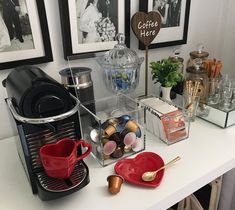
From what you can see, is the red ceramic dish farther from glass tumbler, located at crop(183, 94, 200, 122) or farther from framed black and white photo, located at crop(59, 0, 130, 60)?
framed black and white photo, located at crop(59, 0, 130, 60)

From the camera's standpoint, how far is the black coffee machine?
0.59 metres

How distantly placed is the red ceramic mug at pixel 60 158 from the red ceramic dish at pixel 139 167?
174 millimetres

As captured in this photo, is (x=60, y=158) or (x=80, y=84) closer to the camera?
(x=60, y=158)

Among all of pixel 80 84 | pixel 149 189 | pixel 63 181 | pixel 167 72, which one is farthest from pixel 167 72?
pixel 63 181

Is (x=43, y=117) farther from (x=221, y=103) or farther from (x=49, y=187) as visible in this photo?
(x=221, y=103)

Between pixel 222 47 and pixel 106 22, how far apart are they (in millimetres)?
851

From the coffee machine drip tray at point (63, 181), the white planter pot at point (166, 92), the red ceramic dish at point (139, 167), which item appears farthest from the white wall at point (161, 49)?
the red ceramic dish at point (139, 167)

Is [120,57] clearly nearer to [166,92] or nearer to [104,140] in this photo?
[166,92]

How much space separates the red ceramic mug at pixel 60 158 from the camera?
58cm

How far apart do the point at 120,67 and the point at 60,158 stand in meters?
0.50

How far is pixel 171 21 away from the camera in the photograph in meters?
1.20

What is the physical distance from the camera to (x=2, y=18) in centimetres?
82

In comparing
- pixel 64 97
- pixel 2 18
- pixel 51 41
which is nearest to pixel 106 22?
pixel 51 41

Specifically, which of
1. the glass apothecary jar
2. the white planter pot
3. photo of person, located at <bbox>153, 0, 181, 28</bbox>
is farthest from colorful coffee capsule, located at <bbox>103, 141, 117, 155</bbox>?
photo of person, located at <bbox>153, 0, 181, 28</bbox>
